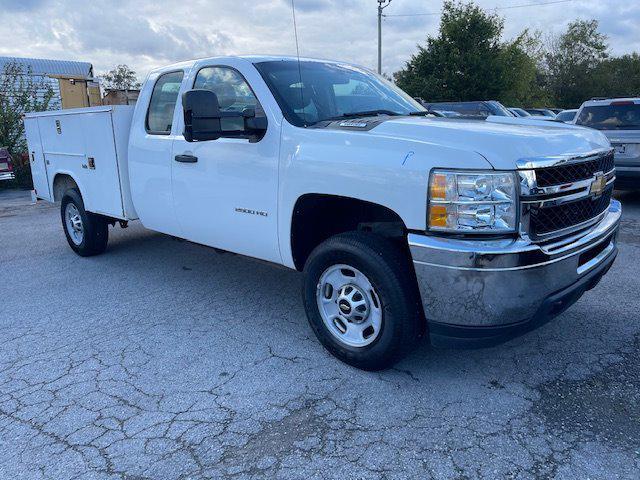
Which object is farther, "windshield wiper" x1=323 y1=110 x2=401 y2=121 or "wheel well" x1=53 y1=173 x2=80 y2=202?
"wheel well" x1=53 y1=173 x2=80 y2=202

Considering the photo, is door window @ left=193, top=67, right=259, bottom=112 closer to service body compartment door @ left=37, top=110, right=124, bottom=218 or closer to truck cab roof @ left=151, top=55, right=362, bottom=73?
truck cab roof @ left=151, top=55, right=362, bottom=73

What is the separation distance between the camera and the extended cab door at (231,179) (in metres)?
3.80

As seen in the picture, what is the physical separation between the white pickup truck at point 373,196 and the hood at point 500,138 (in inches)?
0.5

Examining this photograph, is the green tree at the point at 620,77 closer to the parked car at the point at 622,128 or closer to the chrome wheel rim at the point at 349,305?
the parked car at the point at 622,128

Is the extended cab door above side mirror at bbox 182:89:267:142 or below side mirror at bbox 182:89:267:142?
below

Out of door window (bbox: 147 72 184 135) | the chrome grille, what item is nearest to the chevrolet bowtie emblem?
the chrome grille

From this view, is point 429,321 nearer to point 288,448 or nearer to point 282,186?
point 288,448

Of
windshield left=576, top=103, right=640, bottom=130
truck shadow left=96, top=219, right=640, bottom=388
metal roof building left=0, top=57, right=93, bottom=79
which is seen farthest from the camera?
metal roof building left=0, top=57, right=93, bottom=79

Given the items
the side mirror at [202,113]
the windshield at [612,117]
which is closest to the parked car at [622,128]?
the windshield at [612,117]

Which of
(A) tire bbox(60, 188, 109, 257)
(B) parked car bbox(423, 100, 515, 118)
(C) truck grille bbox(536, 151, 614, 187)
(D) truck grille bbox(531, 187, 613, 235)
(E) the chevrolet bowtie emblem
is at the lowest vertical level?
(A) tire bbox(60, 188, 109, 257)

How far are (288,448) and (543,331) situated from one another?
226cm

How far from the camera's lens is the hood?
2.77 metres

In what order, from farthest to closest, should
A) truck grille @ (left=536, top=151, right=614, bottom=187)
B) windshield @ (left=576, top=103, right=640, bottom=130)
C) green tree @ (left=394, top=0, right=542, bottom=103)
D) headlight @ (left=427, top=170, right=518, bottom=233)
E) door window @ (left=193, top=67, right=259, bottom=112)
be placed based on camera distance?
green tree @ (left=394, top=0, right=542, bottom=103) → windshield @ (left=576, top=103, right=640, bottom=130) → door window @ (left=193, top=67, right=259, bottom=112) → truck grille @ (left=536, top=151, right=614, bottom=187) → headlight @ (left=427, top=170, right=518, bottom=233)

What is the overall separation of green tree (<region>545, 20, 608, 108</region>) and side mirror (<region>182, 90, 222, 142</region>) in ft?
167
